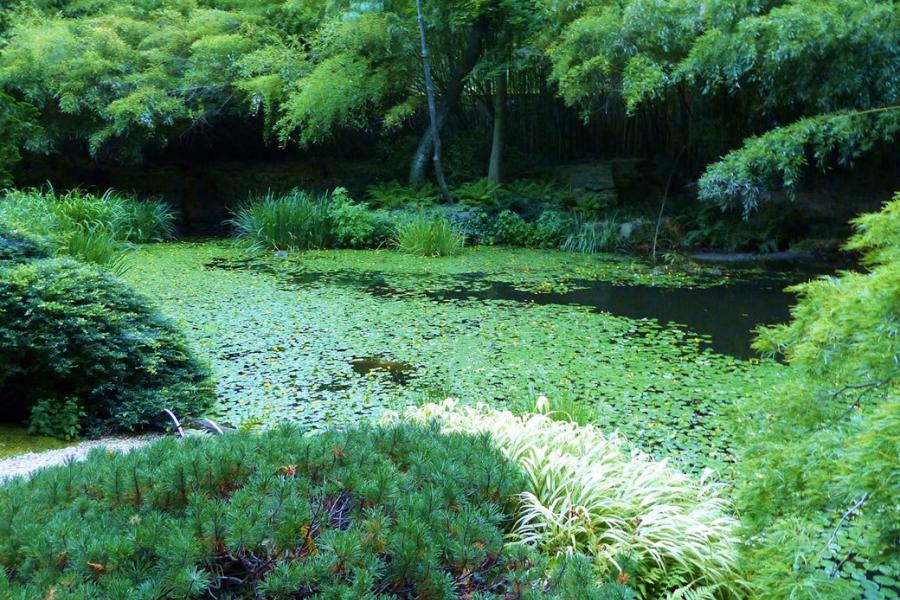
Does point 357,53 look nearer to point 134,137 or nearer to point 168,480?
point 134,137

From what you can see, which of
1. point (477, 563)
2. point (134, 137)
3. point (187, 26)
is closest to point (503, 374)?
point (477, 563)

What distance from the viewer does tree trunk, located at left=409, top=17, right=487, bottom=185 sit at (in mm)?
12133

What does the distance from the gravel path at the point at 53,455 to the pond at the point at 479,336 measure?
0.55 m

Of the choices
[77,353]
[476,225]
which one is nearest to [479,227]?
[476,225]

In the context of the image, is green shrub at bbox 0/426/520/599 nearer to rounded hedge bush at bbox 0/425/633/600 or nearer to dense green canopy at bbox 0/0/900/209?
rounded hedge bush at bbox 0/425/633/600

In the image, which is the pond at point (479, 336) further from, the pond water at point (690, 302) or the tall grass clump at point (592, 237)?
the tall grass clump at point (592, 237)

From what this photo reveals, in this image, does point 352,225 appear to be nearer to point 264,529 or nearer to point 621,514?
point 621,514

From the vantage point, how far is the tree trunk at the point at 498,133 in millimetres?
12391

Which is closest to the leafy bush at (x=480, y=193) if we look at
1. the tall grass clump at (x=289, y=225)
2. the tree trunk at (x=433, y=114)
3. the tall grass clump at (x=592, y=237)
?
the tree trunk at (x=433, y=114)

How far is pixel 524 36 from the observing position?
1155cm

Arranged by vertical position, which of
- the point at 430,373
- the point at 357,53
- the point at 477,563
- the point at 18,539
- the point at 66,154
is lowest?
the point at 430,373

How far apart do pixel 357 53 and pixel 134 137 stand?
3.74 metres

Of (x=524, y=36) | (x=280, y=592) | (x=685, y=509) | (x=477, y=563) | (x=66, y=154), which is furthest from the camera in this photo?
(x=66, y=154)

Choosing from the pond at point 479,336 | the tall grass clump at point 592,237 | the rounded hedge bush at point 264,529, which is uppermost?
the rounded hedge bush at point 264,529
